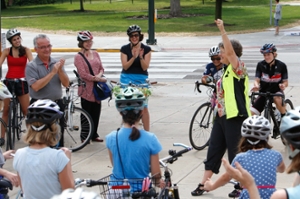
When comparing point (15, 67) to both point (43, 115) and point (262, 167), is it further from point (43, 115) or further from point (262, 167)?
point (262, 167)

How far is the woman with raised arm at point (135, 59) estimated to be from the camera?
10.2 meters

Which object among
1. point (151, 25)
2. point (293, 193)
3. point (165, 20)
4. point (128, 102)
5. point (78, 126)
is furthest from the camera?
point (165, 20)

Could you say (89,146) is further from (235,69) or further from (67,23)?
(67,23)

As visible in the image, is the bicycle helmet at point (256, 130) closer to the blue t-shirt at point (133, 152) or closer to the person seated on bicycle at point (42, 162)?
the blue t-shirt at point (133, 152)

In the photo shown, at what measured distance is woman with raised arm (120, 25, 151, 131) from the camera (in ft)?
33.4

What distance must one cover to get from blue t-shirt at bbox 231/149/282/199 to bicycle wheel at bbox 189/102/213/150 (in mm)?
4771

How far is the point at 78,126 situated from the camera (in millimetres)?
10375

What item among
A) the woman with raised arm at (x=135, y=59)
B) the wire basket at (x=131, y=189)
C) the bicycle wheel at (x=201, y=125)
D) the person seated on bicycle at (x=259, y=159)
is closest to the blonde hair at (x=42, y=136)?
the wire basket at (x=131, y=189)

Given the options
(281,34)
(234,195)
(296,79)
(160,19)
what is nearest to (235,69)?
(234,195)

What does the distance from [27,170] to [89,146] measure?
19.1 feet

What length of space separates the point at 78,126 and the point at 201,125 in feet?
6.66

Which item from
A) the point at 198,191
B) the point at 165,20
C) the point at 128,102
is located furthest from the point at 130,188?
the point at 165,20

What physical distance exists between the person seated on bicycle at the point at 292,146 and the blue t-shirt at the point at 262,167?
1.36 metres

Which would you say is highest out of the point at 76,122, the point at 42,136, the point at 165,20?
the point at 42,136
